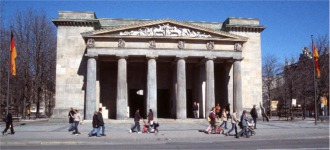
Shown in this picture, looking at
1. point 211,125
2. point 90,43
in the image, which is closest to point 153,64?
point 90,43

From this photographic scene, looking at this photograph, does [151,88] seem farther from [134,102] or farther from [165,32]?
[134,102]

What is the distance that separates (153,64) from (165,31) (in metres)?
4.12

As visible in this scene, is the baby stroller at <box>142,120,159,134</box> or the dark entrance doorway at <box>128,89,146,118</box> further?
the dark entrance doorway at <box>128,89,146,118</box>

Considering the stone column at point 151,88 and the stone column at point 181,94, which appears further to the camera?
the stone column at point 181,94

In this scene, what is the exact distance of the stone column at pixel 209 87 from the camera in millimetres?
38656

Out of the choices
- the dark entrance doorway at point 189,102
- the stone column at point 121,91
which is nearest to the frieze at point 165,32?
the stone column at point 121,91

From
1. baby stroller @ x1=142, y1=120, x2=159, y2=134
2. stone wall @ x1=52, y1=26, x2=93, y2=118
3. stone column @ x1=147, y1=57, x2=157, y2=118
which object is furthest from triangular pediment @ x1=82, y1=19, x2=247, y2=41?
baby stroller @ x1=142, y1=120, x2=159, y2=134

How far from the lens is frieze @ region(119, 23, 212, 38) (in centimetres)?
3840

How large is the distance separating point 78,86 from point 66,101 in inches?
92.2

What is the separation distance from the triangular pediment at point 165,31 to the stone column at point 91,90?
3.29 meters

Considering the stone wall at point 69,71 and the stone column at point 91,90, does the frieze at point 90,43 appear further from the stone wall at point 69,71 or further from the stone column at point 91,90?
the stone wall at point 69,71

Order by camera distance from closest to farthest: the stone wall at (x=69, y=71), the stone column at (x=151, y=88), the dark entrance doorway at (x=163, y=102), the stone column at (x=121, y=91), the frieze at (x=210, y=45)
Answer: the stone column at (x=121, y=91)
the stone column at (x=151, y=88)
the frieze at (x=210, y=45)
the stone wall at (x=69, y=71)
the dark entrance doorway at (x=163, y=102)

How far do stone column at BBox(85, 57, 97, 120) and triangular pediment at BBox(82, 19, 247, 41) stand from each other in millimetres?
3292

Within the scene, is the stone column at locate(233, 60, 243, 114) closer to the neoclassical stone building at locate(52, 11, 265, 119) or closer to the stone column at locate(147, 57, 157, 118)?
the neoclassical stone building at locate(52, 11, 265, 119)
